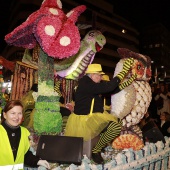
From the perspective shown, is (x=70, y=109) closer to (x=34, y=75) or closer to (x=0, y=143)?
(x=34, y=75)

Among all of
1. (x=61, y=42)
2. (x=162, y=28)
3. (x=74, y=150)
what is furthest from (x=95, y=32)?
(x=162, y=28)

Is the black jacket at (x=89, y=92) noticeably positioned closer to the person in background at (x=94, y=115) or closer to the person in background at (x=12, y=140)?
the person in background at (x=94, y=115)

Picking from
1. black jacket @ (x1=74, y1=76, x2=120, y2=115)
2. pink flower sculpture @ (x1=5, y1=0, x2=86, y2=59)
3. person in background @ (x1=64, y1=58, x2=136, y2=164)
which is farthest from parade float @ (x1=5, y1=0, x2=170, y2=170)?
black jacket @ (x1=74, y1=76, x2=120, y2=115)

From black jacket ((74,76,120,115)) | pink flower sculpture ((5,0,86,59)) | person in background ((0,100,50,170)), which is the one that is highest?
pink flower sculpture ((5,0,86,59))

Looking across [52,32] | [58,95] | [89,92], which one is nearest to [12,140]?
[89,92]

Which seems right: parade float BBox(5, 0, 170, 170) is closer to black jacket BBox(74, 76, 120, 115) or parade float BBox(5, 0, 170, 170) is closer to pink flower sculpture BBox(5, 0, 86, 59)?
pink flower sculpture BBox(5, 0, 86, 59)

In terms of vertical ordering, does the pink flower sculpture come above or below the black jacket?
above

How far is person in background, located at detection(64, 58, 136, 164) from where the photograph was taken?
139 inches

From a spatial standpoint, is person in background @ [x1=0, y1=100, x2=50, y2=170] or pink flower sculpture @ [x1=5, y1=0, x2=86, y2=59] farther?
pink flower sculpture @ [x1=5, y1=0, x2=86, y2=59]

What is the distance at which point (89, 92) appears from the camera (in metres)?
3.58

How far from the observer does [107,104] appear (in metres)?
4.91

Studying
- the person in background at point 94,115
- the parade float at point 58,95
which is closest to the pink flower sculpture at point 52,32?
the parade float at point 58,95

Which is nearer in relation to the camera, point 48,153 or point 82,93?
point 48,153

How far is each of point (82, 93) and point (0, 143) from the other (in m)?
1.58
